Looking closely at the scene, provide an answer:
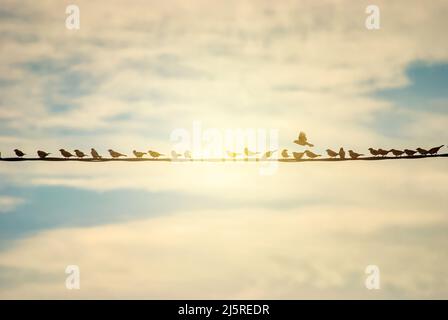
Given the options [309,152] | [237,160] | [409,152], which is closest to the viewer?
[237,160]

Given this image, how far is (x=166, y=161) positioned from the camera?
2177 centimetres
